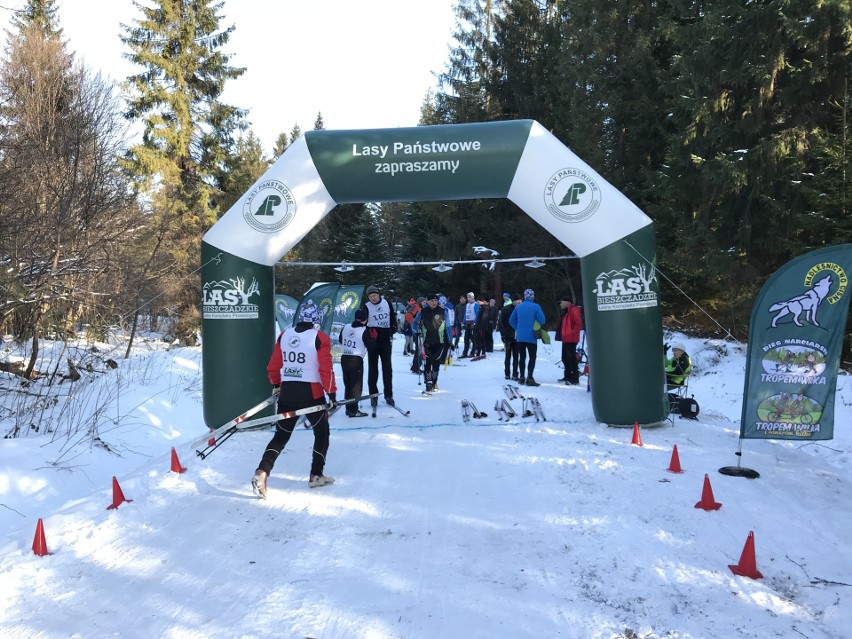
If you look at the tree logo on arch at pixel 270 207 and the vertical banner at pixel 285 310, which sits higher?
the tree logo on arch at pixel 270 207

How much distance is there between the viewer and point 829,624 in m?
3.43

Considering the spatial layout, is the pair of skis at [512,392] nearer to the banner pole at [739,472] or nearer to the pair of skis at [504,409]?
the pair of skis at [504,409]

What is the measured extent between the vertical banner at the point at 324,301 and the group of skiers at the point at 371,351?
24cm

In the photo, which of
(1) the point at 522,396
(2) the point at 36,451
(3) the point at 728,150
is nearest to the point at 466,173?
(1) the point at 522,396

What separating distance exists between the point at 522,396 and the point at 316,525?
5.90 m

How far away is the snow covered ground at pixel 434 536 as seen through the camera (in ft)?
11.7

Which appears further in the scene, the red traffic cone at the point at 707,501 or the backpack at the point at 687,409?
the backpack at the point at 687,409

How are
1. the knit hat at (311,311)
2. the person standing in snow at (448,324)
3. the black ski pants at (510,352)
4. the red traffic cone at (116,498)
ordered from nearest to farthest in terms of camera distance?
the red traffic cone at (116,498) < the person standing in snow at (448,324) < the black ski pants at (510,352) < the knit hat at (311,311)

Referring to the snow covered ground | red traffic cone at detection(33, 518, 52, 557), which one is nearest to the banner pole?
the snow covered ground

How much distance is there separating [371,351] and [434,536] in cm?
538

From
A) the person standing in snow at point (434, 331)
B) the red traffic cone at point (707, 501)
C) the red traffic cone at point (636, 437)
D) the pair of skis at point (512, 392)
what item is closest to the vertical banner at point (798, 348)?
the red traffic cone at point (707, 501)

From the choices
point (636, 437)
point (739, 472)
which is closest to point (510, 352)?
point (636, 437)

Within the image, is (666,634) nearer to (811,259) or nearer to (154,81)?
(811,259)

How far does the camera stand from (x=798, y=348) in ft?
19.2
